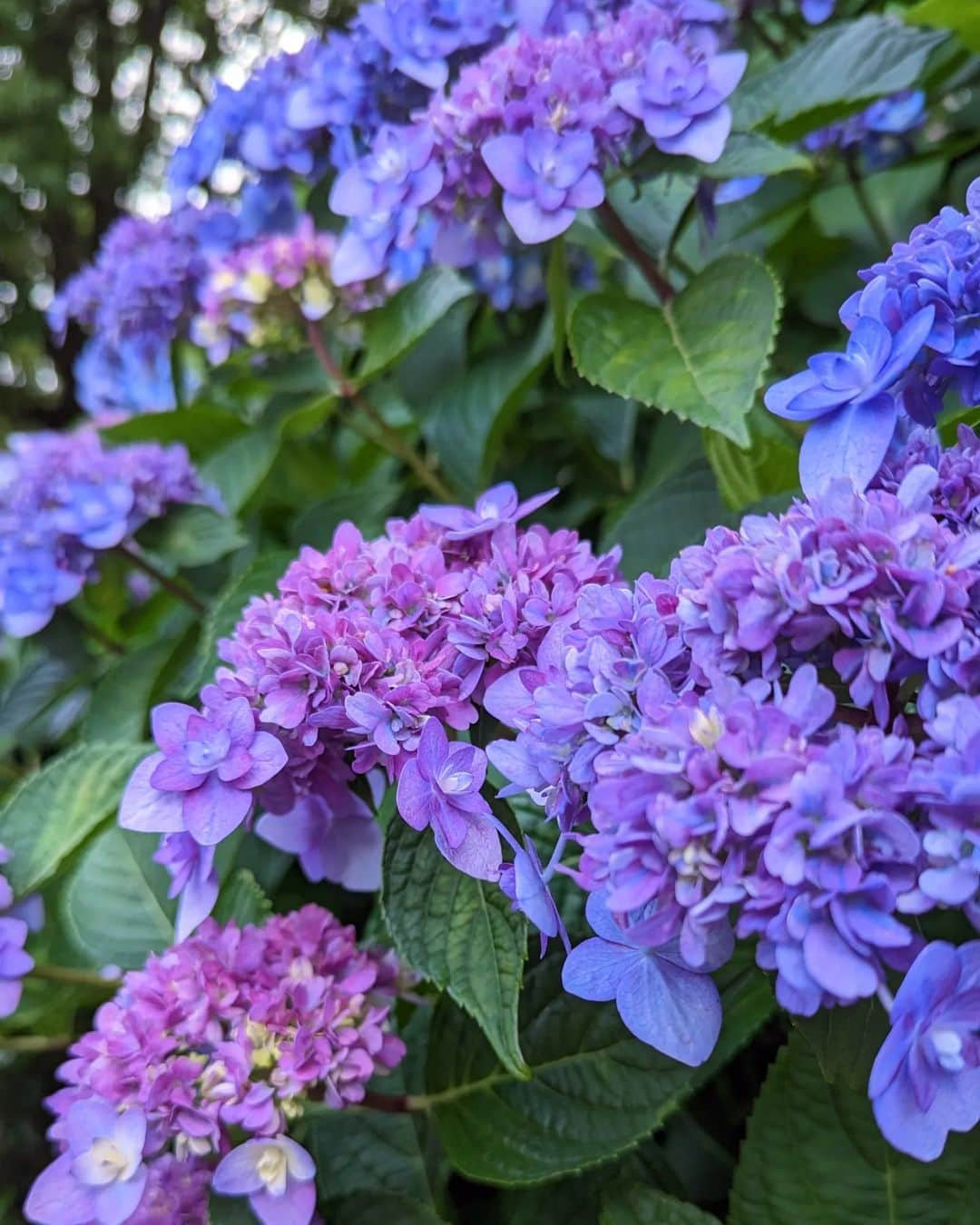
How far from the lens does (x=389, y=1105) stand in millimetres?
607

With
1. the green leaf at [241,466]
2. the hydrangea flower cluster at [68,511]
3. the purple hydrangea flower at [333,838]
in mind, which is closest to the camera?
the purple hydrangea flower at [333,838]

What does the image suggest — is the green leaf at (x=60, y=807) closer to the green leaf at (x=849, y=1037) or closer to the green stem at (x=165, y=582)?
the green stem at (x=165, y=582)

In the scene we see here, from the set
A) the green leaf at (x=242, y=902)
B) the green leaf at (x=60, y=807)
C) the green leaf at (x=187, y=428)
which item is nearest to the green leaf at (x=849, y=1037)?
the green leaf at (x=242, y=902)

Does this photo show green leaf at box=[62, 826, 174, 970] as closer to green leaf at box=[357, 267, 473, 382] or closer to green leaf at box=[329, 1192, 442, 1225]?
green leaf at box=[329, 1192, 442, 1225]

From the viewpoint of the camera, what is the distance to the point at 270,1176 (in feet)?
1.63

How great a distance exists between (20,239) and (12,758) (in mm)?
1908

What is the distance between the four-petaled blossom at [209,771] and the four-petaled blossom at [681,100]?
1.37 feet

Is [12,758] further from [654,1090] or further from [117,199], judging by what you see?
[117,199]

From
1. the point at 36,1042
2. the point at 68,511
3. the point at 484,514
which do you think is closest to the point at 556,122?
the point at 484,514

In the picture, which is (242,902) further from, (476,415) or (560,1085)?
(476,415)

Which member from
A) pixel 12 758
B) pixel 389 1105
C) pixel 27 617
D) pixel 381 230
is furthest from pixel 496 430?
pixel 12 758

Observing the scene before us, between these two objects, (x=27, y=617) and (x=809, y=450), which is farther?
(x=27, y=617)

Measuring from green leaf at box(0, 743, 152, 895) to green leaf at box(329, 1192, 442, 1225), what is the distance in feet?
0.85

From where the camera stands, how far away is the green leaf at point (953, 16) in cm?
75
